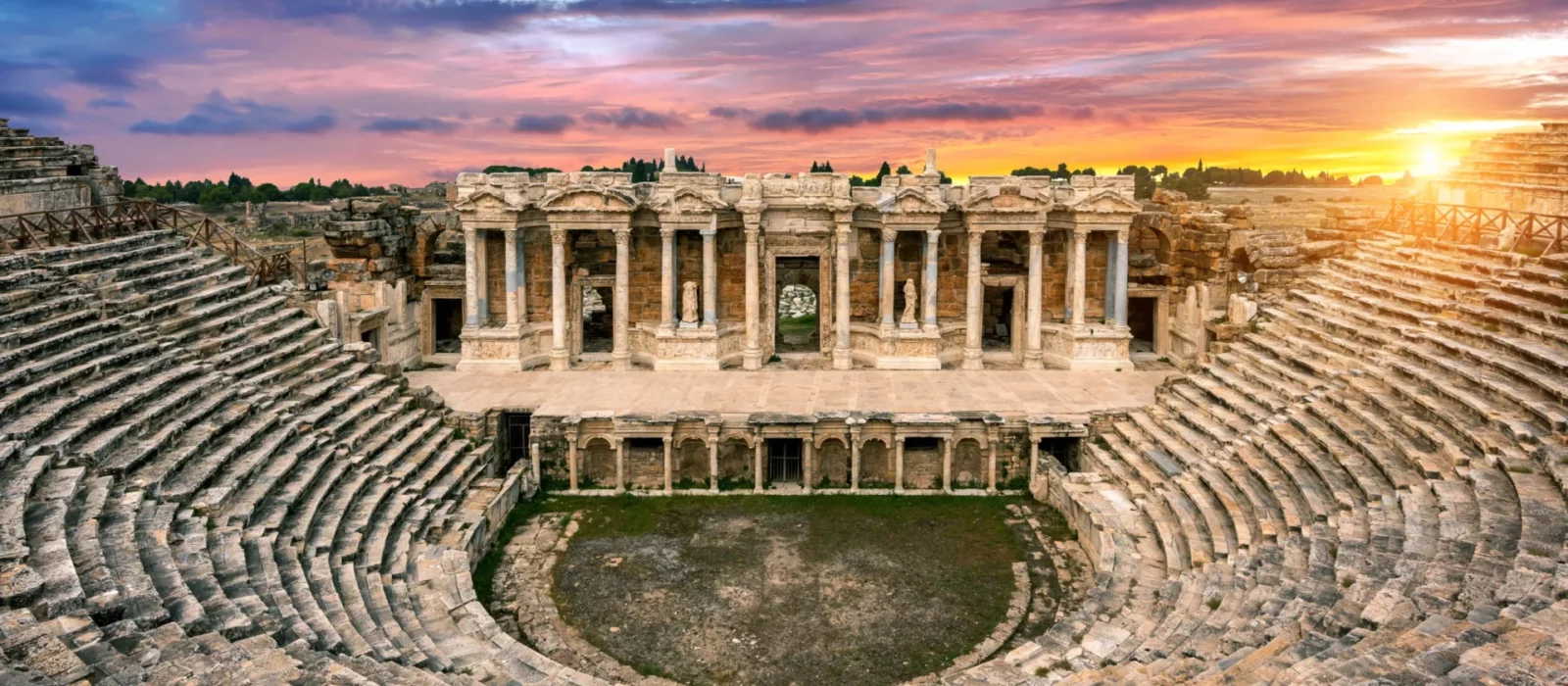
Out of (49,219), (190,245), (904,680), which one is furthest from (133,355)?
(904,680)

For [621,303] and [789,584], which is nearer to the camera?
[789,584]

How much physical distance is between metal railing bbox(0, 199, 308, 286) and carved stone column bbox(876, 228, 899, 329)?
1349 centimetres

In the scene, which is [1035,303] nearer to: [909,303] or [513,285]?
[909,303]

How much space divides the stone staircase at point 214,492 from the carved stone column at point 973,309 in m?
12.0

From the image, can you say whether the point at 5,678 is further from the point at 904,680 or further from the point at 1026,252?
the point at 1026,252

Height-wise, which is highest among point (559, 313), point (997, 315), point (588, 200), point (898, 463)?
point (588, 200)

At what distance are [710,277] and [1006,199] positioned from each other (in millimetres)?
7553

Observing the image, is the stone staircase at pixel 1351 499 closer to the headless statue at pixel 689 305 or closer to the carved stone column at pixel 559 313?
the headless statue at pixel 689 305

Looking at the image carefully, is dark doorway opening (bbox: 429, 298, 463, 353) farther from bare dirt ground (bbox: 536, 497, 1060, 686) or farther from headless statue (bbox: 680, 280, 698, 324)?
bare dirt ground (bbox: 536, 497, 1060, 686)

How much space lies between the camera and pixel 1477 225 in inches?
843

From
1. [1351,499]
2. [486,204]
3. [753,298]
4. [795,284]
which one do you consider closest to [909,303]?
[753,298]

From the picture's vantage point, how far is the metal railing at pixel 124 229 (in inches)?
765

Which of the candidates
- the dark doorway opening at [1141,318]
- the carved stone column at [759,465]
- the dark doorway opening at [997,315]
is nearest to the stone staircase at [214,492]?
the carved stone column at [759,465]

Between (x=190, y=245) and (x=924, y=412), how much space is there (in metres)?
15.2
